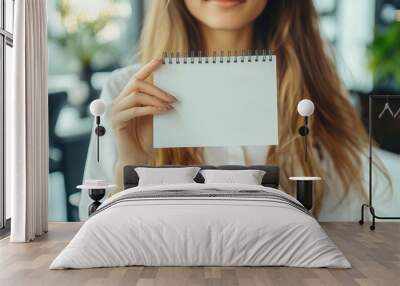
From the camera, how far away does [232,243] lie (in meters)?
4.49

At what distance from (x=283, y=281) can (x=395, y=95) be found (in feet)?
12.5

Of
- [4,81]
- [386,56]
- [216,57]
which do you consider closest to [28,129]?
[4,81]

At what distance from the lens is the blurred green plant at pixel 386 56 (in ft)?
24.0

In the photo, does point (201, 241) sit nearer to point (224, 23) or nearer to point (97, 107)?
point (97, 107)

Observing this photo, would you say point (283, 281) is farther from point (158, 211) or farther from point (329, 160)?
point (329, 160)

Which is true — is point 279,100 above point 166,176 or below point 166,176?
above

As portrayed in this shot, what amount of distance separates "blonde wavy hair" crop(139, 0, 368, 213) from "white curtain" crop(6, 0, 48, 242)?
160 cm

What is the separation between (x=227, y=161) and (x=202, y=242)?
2.86 meters

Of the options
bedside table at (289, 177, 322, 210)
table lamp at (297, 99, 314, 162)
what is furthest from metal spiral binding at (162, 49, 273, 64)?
bedside table at (289, 177, 322, 210)

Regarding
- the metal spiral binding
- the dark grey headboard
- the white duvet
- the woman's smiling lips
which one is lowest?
the white duvet

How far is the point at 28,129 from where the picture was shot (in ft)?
19.5

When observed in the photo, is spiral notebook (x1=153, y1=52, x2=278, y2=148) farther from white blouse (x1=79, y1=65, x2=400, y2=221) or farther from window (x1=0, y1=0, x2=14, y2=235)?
window (x1=0, y1=0, x2=14, y2=235)

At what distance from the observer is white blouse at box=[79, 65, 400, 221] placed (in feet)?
23.9

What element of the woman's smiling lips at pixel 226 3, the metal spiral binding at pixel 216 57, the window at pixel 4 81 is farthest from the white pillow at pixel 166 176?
the woman's smiling lips at pixel 226 3
